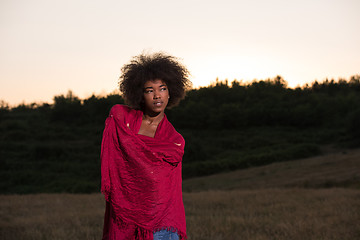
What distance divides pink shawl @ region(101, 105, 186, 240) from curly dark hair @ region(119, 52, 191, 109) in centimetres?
18

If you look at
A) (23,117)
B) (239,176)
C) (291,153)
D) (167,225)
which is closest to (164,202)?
(167,225)

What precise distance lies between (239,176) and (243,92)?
25.2 meters

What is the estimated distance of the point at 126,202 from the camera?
3.39 meters

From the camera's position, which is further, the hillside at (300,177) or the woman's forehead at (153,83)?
the hillside at (300,177)

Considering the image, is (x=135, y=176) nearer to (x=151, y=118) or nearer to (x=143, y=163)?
(x=143, y=163)

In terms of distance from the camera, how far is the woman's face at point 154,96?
3.46 meters

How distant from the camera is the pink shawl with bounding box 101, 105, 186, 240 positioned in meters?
3.29

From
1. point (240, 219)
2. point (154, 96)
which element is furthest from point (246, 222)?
point (154, 96)

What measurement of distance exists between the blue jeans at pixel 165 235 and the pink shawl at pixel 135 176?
0.12ft

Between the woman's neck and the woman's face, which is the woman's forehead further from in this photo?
the woman's neck

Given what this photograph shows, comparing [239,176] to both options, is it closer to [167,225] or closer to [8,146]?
[167,225]

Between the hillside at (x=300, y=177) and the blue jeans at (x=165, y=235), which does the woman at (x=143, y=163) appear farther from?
the hillside at (x=300, y=177)

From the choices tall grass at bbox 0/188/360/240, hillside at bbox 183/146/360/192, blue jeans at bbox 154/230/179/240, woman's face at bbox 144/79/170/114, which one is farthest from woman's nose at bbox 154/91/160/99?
hillside at bbox 183/146/360/192

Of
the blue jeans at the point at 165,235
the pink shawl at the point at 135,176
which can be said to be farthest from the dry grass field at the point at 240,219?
the pink shawl at the point at 135,176
